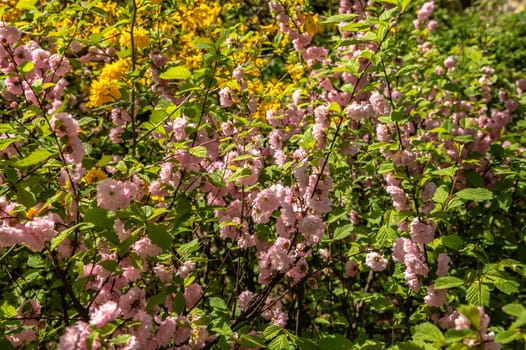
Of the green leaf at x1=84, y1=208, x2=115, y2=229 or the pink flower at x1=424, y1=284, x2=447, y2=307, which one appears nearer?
the green leaf at x1=84, y1=208, x2=115, y2=229

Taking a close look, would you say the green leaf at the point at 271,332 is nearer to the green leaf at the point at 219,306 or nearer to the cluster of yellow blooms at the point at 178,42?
the green leaf at the point at 219,306

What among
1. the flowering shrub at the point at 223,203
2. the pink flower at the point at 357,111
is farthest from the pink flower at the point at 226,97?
the pink flower at the point at 357,111

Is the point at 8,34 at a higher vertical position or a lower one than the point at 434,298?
higher

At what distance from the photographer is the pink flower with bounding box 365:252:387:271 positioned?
245 cm

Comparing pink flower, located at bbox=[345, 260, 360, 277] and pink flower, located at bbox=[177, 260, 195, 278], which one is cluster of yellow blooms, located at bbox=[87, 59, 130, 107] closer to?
pink flower, located at bbox=[177, 260, 195, 278]

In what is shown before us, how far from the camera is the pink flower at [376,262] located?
2.45m

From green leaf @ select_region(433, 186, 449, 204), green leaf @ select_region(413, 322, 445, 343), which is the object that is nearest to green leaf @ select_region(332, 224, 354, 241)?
green leaf @ select_region(433, 186, 449, 204)

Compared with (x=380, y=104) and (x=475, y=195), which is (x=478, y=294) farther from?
(x=380, y=104)

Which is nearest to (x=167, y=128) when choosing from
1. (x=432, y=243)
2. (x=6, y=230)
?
(x=6, y=230)

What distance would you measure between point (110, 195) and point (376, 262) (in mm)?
1310

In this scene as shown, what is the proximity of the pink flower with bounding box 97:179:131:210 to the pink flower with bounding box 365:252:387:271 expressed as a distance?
4.04 feet

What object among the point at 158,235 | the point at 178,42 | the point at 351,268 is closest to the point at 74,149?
the point at 158,235

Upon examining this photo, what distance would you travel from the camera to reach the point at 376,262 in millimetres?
2461

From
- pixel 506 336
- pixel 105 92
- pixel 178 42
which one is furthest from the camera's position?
pixel 178 42
